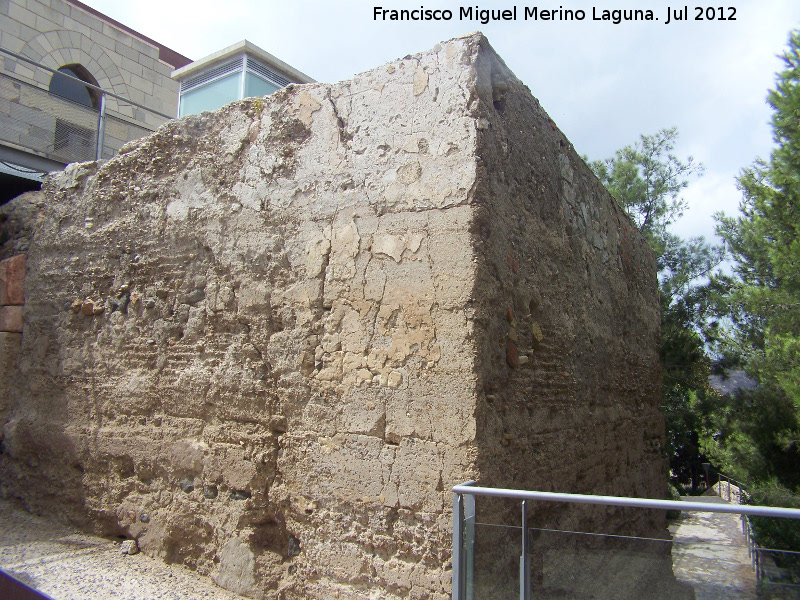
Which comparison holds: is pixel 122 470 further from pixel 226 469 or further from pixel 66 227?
pixel 66 227

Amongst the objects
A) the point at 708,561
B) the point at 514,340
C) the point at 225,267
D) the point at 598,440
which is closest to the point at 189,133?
the point at 225,267

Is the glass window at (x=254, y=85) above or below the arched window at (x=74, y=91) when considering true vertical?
below

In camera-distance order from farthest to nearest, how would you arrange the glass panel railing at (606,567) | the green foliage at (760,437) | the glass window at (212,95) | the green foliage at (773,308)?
1. the green foliage at (760,437)
2. the green foliage at (773,308)
3. the glass window at (212,95)
4. the glass panel railing at (606,567)

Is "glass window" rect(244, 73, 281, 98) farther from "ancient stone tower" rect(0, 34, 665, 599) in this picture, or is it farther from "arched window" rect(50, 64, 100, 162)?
"ancient stone tower" rect(0, 34, 665, 599)

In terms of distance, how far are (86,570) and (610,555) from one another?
2.79 m

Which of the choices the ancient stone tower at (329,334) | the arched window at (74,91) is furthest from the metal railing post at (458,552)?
the arched window at (74,91)

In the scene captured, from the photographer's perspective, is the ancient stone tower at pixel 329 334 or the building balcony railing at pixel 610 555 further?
the ancient stone tower at pixel 329 334

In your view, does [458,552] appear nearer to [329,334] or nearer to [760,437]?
[329,334]

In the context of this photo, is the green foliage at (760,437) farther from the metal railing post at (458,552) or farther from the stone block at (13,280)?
the stone block at (13,280)

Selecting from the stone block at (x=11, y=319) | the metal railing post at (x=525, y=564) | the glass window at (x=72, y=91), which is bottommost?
the metal railing post at (x=525, y=564)

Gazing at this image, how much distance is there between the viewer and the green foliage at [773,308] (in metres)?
8.09

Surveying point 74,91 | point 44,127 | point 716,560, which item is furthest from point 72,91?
point 716,560

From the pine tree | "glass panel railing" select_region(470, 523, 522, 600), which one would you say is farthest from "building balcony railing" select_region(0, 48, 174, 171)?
the pine tree

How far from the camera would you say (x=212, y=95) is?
759cm
